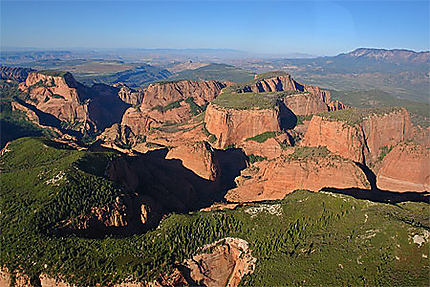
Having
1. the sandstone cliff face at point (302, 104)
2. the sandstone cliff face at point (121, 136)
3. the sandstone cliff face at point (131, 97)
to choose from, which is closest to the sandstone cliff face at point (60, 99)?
the sandstone cliff face at point (121, 136)

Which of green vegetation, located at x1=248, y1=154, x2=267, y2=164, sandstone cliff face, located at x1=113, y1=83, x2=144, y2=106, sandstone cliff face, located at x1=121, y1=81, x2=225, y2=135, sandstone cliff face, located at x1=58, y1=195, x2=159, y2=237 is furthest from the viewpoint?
sandstone cliff face, located at x1=113, y1=83, x2=144, y2=106

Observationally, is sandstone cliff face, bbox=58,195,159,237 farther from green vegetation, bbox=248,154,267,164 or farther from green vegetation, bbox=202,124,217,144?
green vegetation, bbox=202,124,217,144

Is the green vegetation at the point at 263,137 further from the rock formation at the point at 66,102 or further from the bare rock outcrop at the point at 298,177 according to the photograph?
the rock formation at the point at 66,102

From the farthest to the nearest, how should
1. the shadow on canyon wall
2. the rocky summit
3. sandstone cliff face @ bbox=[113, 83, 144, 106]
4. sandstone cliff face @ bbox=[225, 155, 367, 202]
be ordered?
sandstone cliff face @ bbox=[113, 83, 144, 106] < sandstone cliff face @ bbox=[225, 155, 367, 202] < the shadow on canyon wall < the rocky summit

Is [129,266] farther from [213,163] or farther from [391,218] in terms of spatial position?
[213,163]

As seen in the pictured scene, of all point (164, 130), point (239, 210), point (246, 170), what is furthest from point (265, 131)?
point (239, 210)

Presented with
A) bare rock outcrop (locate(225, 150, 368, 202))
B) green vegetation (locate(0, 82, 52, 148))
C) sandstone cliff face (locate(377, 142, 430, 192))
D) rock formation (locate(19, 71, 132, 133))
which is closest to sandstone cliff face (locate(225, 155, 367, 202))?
bare rock outcrop (locate(225, 150, 368, 202))

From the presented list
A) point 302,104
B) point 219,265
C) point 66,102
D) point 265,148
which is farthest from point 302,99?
point 66,102
